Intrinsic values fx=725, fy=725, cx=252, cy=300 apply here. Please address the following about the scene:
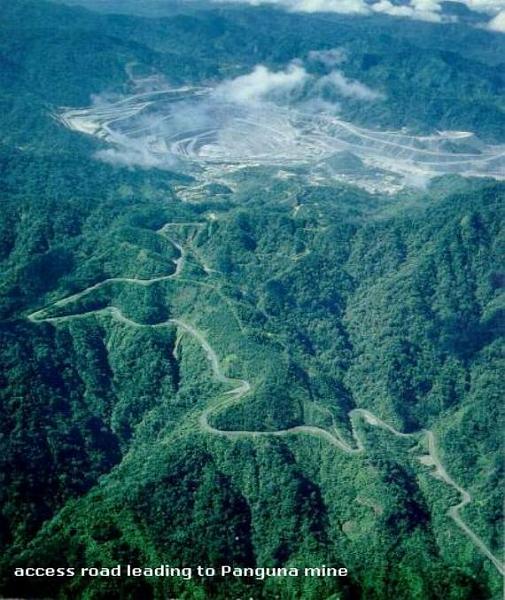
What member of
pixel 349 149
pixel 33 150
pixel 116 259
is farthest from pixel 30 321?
pixel 349 149

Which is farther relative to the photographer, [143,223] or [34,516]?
[143,223]

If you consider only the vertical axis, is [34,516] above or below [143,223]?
below

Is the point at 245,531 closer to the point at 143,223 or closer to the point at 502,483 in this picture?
the point at 502,483

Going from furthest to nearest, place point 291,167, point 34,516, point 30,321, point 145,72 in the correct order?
point 145,72, point 291,167, point 30,321, point 34,516

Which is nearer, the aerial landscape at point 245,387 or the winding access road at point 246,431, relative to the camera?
the aerial landscape at point 245,387

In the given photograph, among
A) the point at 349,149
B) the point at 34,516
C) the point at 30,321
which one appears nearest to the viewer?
the point at 34,516

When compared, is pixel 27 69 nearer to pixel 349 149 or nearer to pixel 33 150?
pixel 33 150

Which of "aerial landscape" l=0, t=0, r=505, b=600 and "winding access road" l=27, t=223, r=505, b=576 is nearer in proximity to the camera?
"aerial landscape" l=0, t=0, r=505, b=600

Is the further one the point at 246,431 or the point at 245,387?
the point at 245,387
